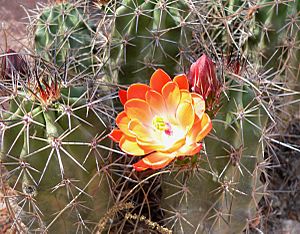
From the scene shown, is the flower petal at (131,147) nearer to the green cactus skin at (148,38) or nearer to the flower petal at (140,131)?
the flower petal at (140,131)

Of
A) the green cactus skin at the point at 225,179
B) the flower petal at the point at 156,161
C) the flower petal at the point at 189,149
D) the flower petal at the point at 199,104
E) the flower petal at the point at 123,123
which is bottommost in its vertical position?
the green cactus skin at the point at 225,179

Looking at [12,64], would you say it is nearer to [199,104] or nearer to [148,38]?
[148,38]

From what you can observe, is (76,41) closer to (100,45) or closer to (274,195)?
(100,45)

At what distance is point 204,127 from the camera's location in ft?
4.63

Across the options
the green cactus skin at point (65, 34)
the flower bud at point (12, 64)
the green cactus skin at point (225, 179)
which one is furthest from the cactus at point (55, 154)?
the green cactus skin at point (65, 34)

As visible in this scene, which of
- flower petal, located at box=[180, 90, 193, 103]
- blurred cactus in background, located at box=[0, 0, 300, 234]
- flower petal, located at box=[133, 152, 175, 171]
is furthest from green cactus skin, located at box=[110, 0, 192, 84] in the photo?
flower petal, located at box=[133, 152, 175, 171]

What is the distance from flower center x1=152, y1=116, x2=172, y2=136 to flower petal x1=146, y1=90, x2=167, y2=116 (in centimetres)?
2

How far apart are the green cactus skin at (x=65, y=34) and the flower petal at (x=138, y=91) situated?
0.53 metres

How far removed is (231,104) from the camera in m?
1.63

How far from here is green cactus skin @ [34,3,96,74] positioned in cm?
204

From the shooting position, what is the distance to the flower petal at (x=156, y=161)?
4.55 feet

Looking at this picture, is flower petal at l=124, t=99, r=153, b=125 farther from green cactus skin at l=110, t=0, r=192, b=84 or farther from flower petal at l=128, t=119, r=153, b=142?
green cactus skin at l=110, t=0, r=192, b=84

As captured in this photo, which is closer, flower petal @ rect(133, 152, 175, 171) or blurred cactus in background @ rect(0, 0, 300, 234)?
flower petal @ rect(133, 152, 175, 171)

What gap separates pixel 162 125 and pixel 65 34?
68 centimetres
